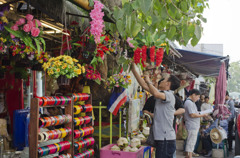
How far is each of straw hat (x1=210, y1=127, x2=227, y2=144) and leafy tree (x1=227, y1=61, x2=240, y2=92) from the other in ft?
304

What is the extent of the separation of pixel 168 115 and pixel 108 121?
275 cm

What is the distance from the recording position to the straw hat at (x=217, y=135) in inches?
361

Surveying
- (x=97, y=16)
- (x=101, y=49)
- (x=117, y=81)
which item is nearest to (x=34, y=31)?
(x=97, y=16)

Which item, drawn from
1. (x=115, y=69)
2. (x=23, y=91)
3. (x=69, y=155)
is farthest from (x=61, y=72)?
(x=23, y=91)

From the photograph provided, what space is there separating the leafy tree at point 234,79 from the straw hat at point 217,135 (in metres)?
92.8

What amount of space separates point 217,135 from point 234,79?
101 m

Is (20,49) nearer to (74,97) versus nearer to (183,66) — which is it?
(74,97)

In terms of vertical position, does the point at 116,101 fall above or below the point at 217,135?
above

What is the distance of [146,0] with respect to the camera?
2.92 m

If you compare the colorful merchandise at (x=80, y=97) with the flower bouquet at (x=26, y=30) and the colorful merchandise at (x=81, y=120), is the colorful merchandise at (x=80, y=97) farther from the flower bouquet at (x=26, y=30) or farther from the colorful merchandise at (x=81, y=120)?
the flower bouquet at (x=26, y=30)

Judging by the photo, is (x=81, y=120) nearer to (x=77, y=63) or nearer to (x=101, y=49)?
(x=77, y=63)

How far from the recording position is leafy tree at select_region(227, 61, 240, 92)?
98.7 metres

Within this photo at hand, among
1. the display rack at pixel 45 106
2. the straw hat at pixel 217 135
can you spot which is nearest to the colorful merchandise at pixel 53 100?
the display rack at pixel 45 106

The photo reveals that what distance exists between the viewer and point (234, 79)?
4067 inches
